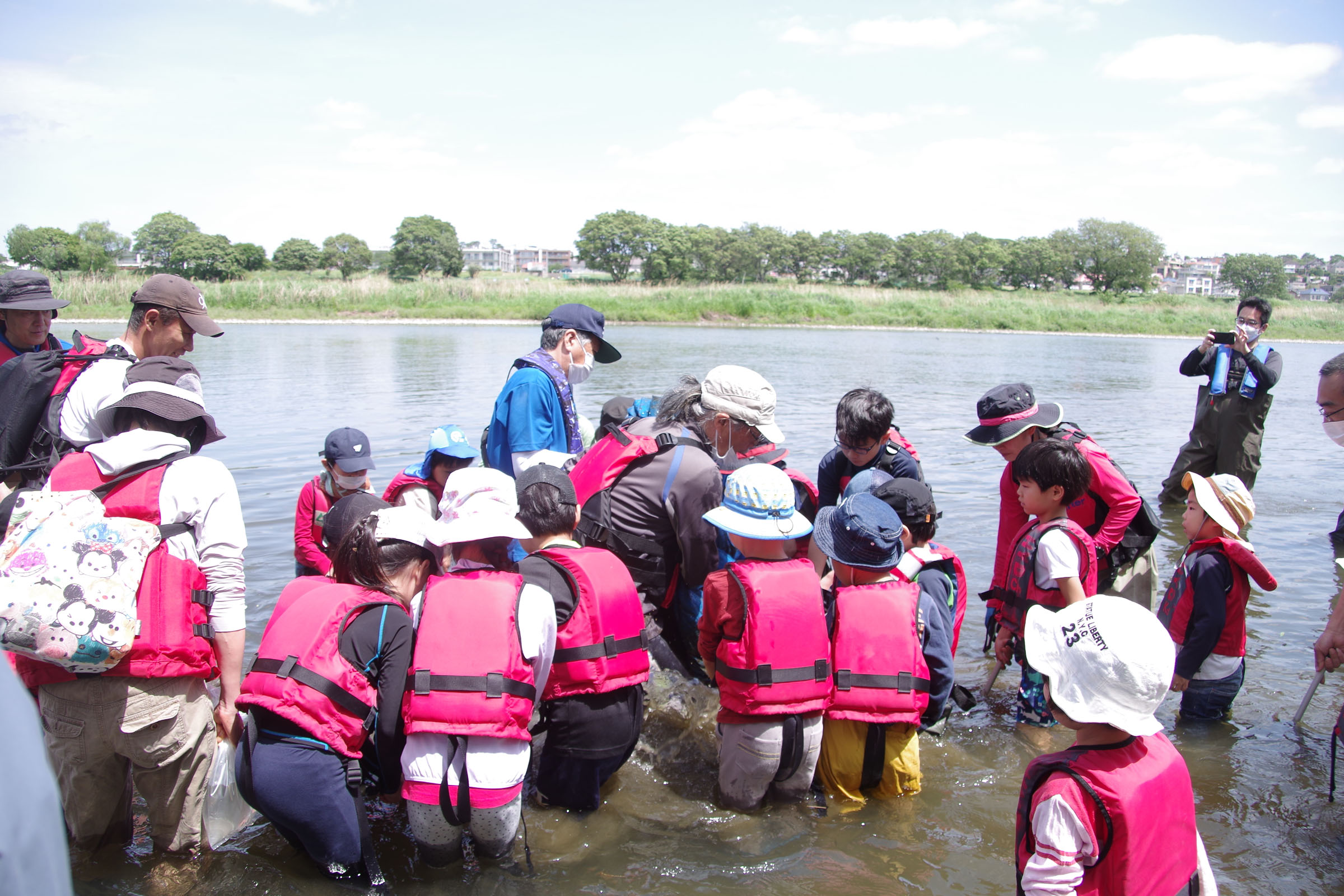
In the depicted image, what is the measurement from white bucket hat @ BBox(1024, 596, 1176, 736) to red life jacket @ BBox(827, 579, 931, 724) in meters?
1.22

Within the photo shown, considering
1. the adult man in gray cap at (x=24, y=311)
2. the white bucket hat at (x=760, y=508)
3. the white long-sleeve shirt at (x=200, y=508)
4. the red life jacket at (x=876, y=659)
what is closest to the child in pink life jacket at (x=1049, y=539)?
the red life jacket at (x=876, y=659)

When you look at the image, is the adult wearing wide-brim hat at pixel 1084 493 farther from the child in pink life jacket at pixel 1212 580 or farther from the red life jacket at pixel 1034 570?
the child in pink life jacket at pixel 1212 580

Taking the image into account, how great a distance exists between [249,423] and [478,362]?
10415 mm

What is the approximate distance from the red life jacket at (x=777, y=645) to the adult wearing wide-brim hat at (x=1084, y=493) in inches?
61.9

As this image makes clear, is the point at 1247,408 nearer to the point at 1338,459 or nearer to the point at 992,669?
the point at 992,669

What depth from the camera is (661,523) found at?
4.03 m

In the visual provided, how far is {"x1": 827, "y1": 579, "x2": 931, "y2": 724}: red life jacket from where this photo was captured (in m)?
3.58

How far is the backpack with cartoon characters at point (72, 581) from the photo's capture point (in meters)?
2.67

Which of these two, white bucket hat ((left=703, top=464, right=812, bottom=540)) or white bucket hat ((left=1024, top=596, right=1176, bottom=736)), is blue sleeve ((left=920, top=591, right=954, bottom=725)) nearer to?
white bucket hat ((left=703, top=464, right=812, bottom=540))

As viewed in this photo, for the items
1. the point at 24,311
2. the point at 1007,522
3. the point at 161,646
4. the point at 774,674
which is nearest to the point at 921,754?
the point at 1007,522

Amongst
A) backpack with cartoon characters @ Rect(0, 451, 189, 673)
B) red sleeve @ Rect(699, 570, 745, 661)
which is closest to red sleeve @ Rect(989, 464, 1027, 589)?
red sleeve @ Rect(699, 570, 745, 661)

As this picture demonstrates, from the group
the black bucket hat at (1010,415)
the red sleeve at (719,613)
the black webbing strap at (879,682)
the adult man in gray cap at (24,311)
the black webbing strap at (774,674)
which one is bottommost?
the black webbing strap at (879,682)

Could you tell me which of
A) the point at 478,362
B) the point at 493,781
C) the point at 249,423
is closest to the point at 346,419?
the point at 249,423

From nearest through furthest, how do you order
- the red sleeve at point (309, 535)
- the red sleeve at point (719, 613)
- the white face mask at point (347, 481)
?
the red sleeve at point (719, 613) → the white face mask at point (347, 481) → the red sleeve at point (309, 535)
